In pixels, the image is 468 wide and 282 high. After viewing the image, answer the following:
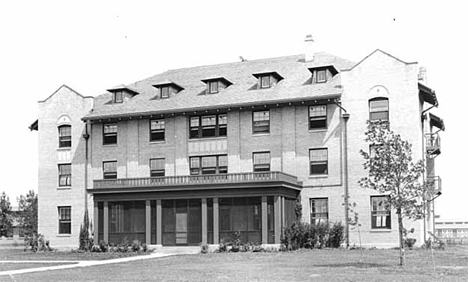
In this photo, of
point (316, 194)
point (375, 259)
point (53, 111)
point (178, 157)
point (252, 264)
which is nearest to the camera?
point (252, 264)

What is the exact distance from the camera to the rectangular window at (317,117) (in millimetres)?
44469

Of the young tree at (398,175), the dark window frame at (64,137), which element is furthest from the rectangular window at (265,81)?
the young tree at (398,175)

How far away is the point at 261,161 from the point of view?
45875 mm

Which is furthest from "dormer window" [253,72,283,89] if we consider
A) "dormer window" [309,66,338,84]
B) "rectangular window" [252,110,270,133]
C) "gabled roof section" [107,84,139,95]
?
"gabled roof section" [107,84,139,95]

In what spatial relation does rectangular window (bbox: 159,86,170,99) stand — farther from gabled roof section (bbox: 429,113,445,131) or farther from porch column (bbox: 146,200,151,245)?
gabled roof section (bbox: 429,113,445,131)

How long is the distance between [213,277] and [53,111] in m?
32.8

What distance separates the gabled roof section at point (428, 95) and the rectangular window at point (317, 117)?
594 cm

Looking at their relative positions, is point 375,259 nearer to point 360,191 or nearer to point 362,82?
point 360,191

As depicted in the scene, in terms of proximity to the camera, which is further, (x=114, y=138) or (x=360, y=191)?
(x=114, y=138)

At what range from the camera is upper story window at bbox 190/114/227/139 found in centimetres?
4697

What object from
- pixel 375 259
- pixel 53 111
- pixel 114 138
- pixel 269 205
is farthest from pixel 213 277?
pixel 53 111

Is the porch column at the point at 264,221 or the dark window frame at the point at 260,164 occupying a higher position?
the dark window frame at the point at 260,164

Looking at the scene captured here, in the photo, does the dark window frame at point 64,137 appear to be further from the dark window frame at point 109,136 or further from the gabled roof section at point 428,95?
the gabled roof section at point 428,95

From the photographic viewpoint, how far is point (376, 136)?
87.5 feet
